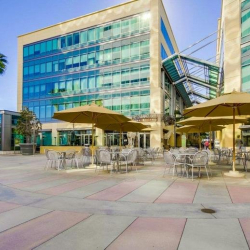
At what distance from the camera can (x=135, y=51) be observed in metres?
28.8

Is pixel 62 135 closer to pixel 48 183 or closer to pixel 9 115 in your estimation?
pixel 9 115

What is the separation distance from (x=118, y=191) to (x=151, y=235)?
2.61 meters

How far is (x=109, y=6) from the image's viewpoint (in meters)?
30.8

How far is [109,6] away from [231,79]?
62.2 feet

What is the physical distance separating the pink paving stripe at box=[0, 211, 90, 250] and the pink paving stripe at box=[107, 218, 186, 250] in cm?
91

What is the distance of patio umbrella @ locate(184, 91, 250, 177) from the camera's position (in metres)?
6.80

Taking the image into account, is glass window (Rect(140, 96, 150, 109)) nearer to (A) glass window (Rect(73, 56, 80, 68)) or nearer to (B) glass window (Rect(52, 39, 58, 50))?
(A) glass window (Rect(73, 56, 80, 68))

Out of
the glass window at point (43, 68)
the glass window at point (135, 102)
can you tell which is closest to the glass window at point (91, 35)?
the glass window at point (43, 68)

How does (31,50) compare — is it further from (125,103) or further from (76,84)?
(125,103)

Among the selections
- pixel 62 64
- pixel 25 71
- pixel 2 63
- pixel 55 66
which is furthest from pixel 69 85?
pixel 2 63

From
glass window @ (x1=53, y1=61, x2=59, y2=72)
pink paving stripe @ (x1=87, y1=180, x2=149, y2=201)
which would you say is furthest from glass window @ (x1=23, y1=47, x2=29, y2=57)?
pink paving stripe @ (x1=87, y1=180, x2=149, y2=201)

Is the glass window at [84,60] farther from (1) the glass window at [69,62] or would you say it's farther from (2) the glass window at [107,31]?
(2) the glass window at [107,31]

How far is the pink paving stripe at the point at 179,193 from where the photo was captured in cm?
484

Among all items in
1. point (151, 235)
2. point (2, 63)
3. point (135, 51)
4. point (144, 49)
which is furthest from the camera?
point (135, 51)
